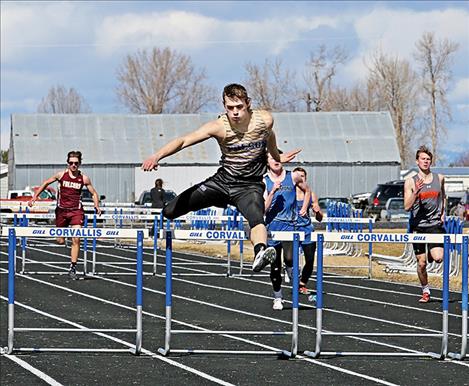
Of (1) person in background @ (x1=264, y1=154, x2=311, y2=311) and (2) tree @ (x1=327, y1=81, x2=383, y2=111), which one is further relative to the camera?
(2) tree @ (x1=327, y1=81, x2=383, y2=111)

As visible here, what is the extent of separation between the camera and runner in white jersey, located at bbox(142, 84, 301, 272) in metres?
9.71

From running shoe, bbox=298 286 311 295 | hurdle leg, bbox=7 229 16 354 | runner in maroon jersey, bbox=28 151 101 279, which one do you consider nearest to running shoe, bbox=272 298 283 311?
running shoe, bbox=298 286 311 295

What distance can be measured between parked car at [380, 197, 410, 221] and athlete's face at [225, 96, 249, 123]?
35.6 meters

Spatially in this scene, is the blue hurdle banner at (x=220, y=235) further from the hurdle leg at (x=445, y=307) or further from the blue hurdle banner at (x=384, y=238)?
the hurdle leg at (x=445, y=307)

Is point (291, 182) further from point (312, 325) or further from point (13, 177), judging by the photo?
point (13, 177)

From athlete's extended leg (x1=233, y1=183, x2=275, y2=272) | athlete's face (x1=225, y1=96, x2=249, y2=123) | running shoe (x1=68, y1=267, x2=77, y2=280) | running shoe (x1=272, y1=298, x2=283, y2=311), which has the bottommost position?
running shoe (x1=272, y1=298, x2=283, y2=311)

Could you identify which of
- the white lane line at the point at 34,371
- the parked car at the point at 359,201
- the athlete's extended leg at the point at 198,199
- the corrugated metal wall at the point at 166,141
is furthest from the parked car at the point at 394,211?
the athlete's extended leg at the point at 198,199

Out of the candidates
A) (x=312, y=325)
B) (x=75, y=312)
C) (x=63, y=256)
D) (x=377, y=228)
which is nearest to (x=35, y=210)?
(x=63, y=256)

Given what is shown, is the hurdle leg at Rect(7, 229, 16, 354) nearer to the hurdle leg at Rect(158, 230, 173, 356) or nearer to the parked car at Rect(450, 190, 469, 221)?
the hurdle leg at Rect(158, 230, 173, 356)

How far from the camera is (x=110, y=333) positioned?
1305 cm

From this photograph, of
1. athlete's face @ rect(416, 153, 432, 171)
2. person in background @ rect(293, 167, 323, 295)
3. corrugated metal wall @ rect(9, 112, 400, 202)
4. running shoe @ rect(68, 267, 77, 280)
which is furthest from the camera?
corrugated metal wall @ rect(9, 112, 400, 202)

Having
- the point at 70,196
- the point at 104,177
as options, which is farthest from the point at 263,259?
the point at 104,177

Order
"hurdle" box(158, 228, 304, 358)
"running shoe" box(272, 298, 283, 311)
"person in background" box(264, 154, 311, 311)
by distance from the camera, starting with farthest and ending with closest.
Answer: "running shoe" box(272, 298, 283, 311) < "person in background" box(264, 154, 311, 311) < "hurdle" box(158, 228, 304, 358)

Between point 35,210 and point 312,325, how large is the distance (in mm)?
19740
